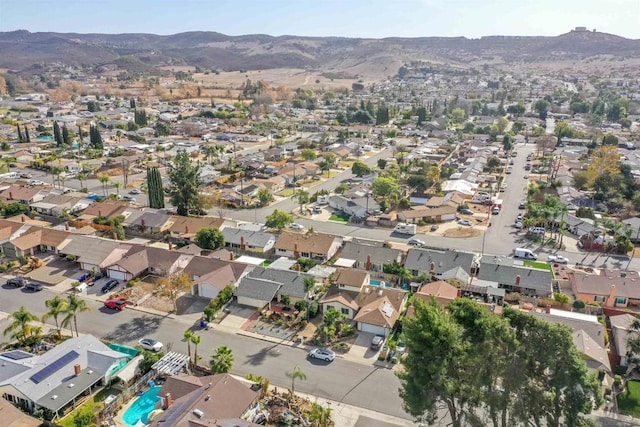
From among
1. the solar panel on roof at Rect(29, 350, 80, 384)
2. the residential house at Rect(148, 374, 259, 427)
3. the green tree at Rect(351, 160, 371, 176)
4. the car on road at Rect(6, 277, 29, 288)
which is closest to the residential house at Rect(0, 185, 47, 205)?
the car on road at Rect(6, 277, 29, 288)

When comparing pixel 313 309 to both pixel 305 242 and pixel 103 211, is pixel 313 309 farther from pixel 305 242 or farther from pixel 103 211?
pixel 103 211

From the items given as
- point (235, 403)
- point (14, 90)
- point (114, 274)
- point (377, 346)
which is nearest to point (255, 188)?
point (114, 274)

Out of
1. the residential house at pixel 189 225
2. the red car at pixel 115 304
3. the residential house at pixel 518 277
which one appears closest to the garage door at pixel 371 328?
the residential house at pixel 518 277

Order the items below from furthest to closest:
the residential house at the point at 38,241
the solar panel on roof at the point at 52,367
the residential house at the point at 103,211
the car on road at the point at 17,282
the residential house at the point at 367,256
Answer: the residential house at the point at 103,211 < the residential house at the point at 38,241 < the residential house at the point at 367,256 < the car on road at the point at 17,282 < the solar panel on roof at the point at 52,367

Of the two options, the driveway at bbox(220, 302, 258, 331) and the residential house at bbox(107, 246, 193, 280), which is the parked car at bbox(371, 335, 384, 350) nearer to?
the driveway at bbox(220, 302, 258, 331)

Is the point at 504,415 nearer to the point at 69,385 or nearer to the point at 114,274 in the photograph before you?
the point at 69,385

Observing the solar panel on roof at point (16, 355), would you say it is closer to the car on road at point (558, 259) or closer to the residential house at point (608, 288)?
the residential house at point (608, 288)
